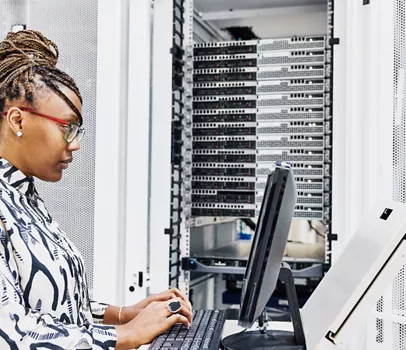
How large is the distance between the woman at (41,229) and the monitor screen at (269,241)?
0.19 metres

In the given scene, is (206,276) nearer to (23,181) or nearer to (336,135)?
(336,135)

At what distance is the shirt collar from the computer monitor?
1.72ft

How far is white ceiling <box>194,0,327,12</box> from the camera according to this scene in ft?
7.50

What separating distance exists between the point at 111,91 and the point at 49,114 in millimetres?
799

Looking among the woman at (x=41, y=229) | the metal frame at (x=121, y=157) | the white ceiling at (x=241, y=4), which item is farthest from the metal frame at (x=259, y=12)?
the woman at (x=41, y=229)

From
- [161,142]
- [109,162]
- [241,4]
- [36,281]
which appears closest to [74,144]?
[36,281]

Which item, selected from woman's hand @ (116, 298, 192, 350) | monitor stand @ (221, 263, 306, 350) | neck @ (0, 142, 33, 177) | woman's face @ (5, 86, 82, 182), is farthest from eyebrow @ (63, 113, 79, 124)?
monitor stand @ (221, 263, 306, 350)

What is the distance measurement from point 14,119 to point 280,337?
2.35ft

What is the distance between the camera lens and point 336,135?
5.91 feet

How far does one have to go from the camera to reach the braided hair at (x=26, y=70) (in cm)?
101

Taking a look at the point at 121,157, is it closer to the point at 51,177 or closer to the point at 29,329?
the point at 51,177

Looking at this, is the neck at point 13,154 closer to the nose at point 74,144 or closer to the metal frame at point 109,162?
the nose at point 74,144

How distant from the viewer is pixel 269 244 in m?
0.84

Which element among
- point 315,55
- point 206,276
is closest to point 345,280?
point 315,55
